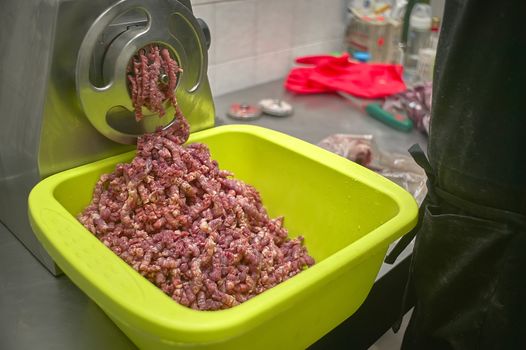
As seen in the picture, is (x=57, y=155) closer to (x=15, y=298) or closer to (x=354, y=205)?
(x=15, y=298)

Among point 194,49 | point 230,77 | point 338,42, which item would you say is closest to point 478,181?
point 194,49

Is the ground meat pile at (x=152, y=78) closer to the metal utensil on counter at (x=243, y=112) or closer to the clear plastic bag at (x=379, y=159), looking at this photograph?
the clear plastic bag at (x=379, y=159)

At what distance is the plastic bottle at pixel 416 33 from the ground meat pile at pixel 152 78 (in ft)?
3.73

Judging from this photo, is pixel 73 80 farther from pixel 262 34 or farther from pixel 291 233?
pixel 262 34

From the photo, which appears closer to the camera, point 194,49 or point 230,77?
point 194,49

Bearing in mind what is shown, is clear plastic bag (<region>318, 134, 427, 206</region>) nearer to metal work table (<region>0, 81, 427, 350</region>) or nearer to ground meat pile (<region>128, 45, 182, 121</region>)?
metal work table (<region>0, 81, 427, 350</region>)

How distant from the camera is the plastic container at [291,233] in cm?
44

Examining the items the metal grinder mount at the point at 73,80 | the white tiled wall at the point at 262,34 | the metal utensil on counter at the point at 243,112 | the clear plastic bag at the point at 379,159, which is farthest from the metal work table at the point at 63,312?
the white tiled wall at the point at 262,34

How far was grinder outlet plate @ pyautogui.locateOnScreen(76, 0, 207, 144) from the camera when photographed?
64 centimetres

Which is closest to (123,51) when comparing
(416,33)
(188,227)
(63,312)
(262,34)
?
(188,227)

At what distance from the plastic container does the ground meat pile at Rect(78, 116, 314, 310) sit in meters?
0.05

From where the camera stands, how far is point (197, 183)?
28.0 inches

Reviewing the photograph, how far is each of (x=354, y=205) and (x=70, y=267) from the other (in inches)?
16.0

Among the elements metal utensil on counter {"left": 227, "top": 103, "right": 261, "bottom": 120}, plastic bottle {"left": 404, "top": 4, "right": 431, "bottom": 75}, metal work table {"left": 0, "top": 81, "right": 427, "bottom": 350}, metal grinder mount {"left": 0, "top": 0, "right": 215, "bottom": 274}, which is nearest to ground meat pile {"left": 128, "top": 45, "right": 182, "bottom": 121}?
metal grinder mount {"left": 0, "top": 0, "right": 215, "bottom": 274}
